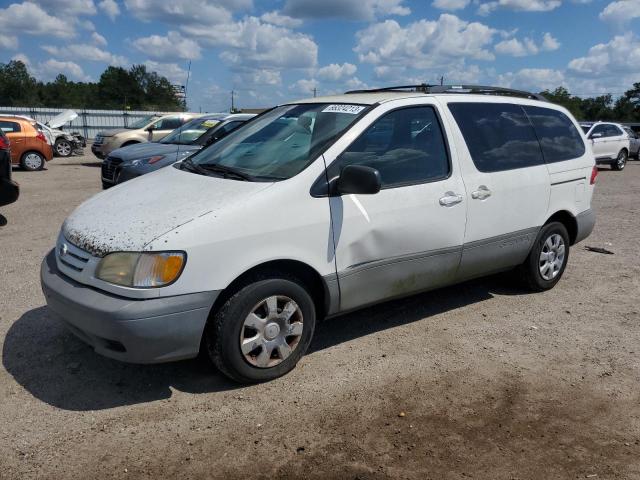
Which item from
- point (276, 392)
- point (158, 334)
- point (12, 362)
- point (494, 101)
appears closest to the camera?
point (158, 334)

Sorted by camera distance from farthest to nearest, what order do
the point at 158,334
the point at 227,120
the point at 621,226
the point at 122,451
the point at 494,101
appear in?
1. the point at 227,120
2. the point at 621,226
3. the point at 494,101
4. the point at 158,334
5. the point at 122,451

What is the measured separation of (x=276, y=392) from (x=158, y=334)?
884 millimetres

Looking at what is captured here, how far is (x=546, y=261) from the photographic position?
5.59 metres

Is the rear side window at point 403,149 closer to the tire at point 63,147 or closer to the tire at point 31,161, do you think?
the tire at point 31,161

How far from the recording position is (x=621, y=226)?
30.5ft

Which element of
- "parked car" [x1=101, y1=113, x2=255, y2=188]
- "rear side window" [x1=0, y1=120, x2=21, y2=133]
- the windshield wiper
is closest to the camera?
the windshield wiper

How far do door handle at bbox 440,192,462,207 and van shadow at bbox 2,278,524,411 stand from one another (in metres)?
1.11


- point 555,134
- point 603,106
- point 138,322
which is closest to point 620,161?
point 555,134

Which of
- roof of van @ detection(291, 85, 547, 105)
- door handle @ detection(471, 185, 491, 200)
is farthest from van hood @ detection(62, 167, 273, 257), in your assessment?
door handle @ detection(471, 185, 491, 200)

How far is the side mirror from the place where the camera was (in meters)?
3.66

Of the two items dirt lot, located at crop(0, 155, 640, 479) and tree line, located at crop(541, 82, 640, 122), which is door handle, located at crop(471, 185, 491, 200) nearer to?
dirt lot, located at crop(0, 155, 640, 479)

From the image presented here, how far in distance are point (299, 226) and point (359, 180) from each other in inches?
18.9

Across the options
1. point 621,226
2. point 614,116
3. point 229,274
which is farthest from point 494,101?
point 614,116

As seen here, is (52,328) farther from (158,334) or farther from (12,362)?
(158,334)
